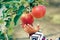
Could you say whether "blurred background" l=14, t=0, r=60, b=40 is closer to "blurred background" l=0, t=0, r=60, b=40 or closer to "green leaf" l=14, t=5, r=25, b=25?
"blurred background" l=0, t=0, r=60, b=40

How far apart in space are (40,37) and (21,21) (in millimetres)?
198

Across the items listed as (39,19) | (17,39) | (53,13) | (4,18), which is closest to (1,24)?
(4,18)

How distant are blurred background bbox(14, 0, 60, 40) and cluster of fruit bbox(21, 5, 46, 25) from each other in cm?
3

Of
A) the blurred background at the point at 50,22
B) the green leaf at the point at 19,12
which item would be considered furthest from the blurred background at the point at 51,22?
the green leaf at the point at 19,12

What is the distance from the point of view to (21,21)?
72.2 inches

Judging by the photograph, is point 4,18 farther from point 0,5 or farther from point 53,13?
point 53,13

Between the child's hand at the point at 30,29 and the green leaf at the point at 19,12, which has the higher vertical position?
the green leaf at the point at 19,12

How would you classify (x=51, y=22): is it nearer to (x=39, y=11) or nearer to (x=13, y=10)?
(x=39, y=11)

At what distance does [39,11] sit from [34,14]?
0.15 feet

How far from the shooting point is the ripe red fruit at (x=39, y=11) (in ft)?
5.92

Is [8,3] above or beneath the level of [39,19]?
above

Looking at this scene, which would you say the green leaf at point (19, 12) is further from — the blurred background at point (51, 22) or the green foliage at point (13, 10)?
the blurred background at point (51, 22)

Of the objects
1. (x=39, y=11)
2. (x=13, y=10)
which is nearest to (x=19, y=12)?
(x=13, y=10)

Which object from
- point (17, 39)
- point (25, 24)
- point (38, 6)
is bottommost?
point (17, 39)
